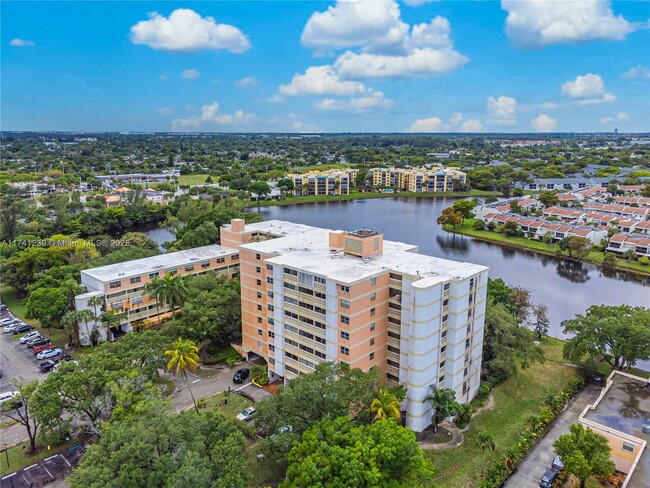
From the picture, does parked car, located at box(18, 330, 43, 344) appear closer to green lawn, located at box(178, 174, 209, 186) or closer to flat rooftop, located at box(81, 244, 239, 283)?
flat rooftop, located at box(81, 244, 239, 283)

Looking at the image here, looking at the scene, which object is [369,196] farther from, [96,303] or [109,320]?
[109,320]

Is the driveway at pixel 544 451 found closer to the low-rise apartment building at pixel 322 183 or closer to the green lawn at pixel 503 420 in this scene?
the green lawn at pixel 503 420

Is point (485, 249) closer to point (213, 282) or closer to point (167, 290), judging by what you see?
point (213, 282)

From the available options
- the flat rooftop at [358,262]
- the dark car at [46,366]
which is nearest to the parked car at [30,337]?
the dark car at [46,366]

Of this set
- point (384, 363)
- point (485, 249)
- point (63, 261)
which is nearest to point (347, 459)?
point (384, 363)

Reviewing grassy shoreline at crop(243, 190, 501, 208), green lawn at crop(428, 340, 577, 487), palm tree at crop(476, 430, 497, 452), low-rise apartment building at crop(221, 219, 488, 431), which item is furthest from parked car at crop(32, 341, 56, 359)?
grassy shoreline at crop(243, 190, 501, 208)

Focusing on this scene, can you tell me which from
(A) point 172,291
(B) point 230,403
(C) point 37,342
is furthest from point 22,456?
(C) point 37,342
